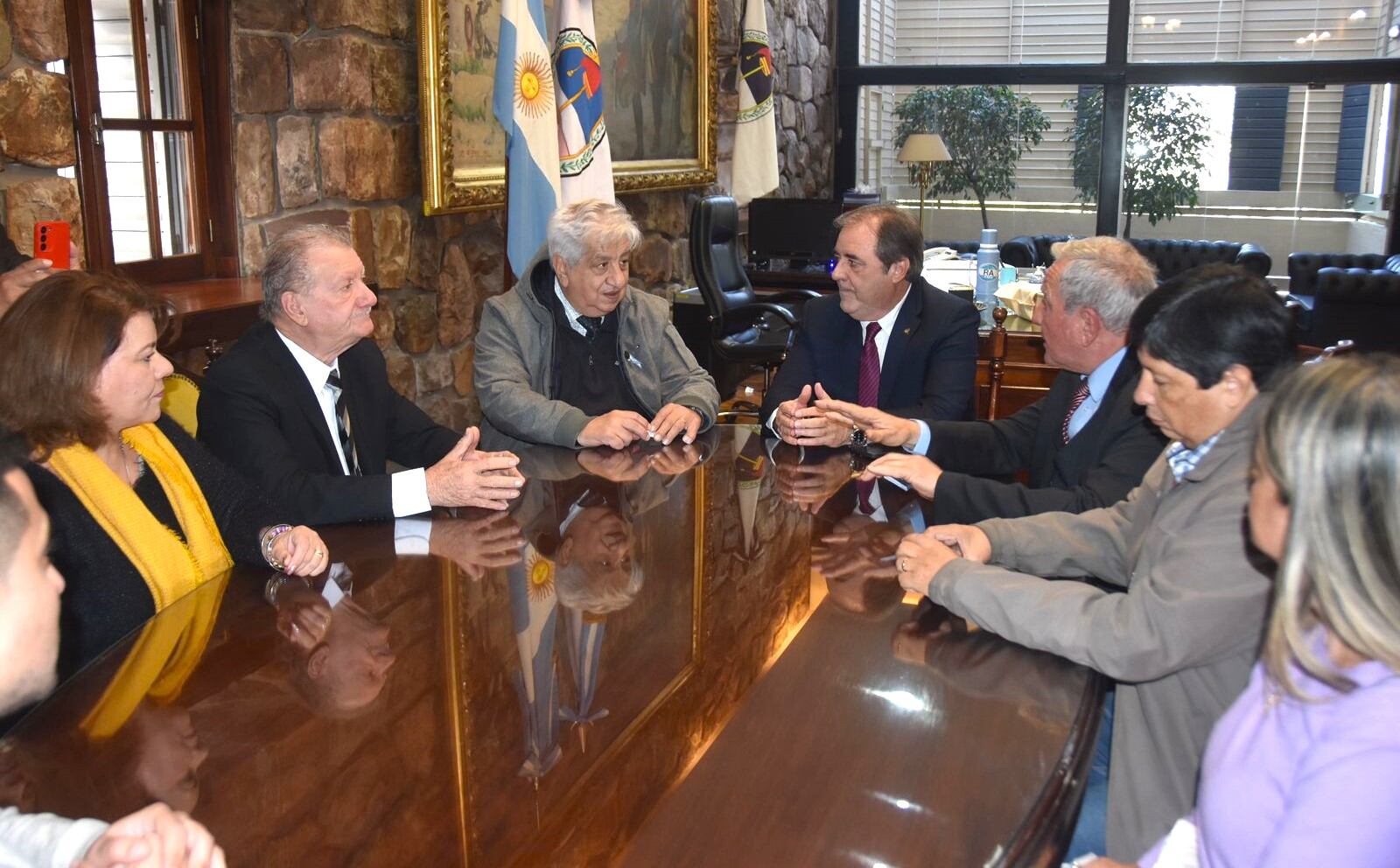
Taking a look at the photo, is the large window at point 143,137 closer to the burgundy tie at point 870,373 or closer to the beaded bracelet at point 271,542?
the beaded bracelet at point 271,542

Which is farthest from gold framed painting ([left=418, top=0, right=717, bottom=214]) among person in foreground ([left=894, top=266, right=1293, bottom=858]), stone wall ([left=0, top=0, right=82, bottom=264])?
person in foreground ([left=894, top=266, right=1293, bottom=858])

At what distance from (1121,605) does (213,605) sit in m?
1.23

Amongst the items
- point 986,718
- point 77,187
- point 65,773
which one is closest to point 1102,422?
point 986,718

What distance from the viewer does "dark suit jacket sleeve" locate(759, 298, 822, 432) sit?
300 centimetres

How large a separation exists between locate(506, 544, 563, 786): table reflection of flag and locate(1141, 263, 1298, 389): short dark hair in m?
0.90

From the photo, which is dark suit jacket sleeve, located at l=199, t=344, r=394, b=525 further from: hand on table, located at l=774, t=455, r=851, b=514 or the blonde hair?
the blonde hair

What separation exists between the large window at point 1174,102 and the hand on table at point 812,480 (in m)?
6.33

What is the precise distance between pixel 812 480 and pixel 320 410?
0.97 meters

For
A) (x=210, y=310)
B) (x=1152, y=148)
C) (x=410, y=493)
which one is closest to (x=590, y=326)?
(x=210, y=310)

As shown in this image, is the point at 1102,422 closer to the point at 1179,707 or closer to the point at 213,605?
the point at 1179,707

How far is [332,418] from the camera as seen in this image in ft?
7.64

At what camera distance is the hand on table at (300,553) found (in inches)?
69.7

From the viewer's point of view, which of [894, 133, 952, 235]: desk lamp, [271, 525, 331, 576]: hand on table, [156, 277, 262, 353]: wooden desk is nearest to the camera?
[271, 525, 331, 576]: hand on table

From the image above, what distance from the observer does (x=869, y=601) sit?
1641 mm
